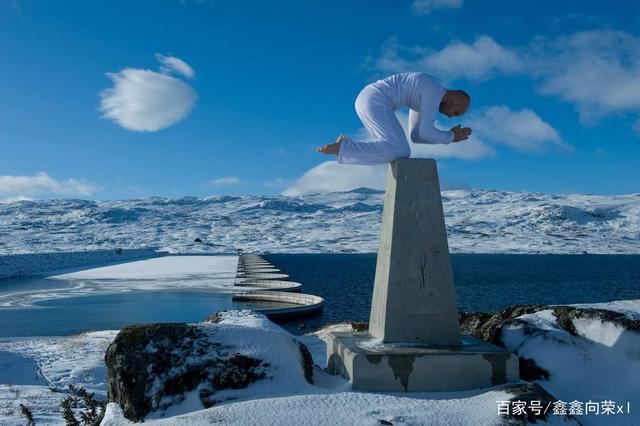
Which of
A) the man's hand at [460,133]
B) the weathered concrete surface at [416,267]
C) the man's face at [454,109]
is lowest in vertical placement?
the weathered concrete surface at [416,267]

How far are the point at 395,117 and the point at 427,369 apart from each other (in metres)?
3.92

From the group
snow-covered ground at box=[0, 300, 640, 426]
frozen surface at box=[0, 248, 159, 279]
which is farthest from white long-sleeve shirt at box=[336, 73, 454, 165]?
frozen surface at box=[0, 248, 159, 279]

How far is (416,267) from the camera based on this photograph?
8.12 m

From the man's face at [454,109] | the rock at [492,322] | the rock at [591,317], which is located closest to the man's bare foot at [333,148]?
the man's face at [454,109]

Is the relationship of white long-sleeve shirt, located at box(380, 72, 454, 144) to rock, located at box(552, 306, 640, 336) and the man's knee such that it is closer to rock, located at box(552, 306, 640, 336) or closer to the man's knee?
the man's knee

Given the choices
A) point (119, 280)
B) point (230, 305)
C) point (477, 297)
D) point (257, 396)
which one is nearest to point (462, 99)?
point (257, 396)

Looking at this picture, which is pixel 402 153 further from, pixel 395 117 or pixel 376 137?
pixel 395 117

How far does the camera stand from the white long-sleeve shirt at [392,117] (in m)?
8.46

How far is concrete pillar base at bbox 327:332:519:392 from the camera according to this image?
23.6 feet

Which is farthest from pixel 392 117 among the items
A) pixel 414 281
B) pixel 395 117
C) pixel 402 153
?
pixel 414 281

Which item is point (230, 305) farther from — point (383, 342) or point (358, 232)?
point (358, 232)

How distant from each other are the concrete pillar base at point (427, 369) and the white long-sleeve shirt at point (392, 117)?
293 cm

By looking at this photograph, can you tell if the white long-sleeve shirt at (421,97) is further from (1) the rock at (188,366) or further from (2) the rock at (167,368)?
(2) the rock at (167,368)

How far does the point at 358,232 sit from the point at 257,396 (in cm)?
19290
